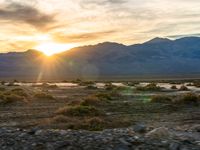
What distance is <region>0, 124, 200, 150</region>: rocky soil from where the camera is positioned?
13.4 m

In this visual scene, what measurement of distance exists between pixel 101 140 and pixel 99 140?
7cm

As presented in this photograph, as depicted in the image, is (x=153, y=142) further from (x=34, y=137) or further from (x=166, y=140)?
(x=34, y=137)

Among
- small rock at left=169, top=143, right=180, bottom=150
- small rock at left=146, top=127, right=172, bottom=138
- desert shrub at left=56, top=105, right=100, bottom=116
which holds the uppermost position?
small rock at left=146, top=127, right=172, bottom=138

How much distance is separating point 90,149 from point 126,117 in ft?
45.1

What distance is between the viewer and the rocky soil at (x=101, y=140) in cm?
1341

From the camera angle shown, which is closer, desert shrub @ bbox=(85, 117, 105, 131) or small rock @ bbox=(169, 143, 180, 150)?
small rock @ bbox=(169, 143, 180, 150)

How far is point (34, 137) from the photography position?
14523mm

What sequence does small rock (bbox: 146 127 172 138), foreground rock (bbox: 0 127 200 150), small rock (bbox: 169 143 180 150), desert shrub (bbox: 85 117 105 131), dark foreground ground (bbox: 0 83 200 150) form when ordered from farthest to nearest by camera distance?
desert shrub (bbox: 85 117 105 131), small rock (bbox: 146 127 172 138), dark foreground ground (bbox: 0 83 200 150), foreground rock (bbox: 0 127 200 150), small rock (bbox: 169 143 180 150)

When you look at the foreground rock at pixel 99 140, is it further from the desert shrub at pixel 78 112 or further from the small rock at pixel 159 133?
the desert shrub at pixel 78 112

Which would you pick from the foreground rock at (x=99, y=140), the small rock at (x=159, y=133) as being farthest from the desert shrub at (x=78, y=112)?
the small rock at (x=159, y=133)

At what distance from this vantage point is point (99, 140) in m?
13.9

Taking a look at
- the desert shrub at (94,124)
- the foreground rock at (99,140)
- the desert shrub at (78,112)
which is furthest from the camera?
the desert shrub at (78,112)

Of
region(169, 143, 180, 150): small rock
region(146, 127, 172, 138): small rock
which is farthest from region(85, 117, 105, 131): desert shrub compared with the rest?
region(169, 143, 180, 150): small rock

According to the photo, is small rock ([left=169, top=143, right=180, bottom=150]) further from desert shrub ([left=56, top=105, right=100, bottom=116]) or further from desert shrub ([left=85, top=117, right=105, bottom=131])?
desert shrub ([left=56, top=105, right=100, bottom=116])
